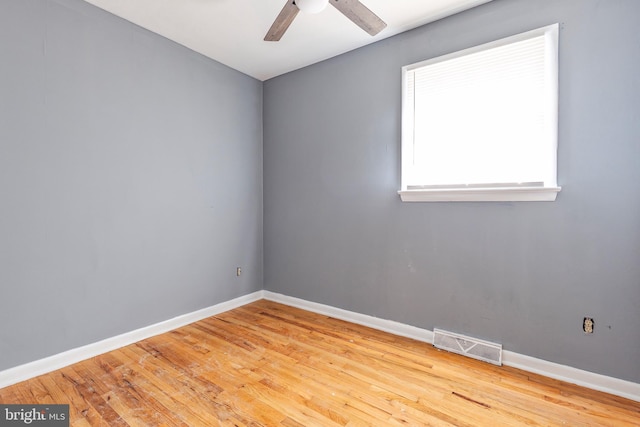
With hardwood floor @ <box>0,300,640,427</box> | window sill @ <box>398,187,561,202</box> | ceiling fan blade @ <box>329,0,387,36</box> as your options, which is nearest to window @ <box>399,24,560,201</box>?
window sill @ <box>398,187,561,202</box>

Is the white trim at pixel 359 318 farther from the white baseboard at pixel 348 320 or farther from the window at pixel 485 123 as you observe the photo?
the window at pixel 485 123

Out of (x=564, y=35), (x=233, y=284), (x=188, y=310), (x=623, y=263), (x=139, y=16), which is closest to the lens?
(x=623, y=263)

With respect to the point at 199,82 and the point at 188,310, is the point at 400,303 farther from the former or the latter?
the point at 199,82

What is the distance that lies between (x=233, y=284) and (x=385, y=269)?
172cm

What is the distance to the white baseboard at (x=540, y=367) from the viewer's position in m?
1.82

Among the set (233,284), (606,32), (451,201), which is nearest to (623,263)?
(451,201)

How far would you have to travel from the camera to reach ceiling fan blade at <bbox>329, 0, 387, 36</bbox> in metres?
1.75

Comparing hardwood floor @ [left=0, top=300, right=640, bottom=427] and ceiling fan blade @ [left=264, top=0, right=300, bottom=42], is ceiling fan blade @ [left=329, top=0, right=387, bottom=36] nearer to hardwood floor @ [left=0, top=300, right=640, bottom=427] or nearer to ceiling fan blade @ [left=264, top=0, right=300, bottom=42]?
ceiling fan blade @ [left=264, top=0, right=300, bottom=42]

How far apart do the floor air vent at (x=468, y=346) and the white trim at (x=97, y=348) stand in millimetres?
2167

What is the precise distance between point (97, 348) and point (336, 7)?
2939 millimetres

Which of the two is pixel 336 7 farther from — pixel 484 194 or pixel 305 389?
pixel 305 389

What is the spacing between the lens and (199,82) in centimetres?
301
